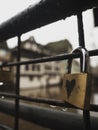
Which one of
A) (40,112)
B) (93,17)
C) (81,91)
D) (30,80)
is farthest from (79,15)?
(30,80)

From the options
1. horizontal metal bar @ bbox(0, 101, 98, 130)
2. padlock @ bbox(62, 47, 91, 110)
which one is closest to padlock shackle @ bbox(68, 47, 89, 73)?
padlock @ bbox(62, 47, 91, 110)

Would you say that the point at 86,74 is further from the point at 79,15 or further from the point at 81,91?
the point at 79,15

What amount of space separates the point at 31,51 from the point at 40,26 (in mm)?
23619

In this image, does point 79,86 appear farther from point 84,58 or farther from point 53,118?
Answer: point 53,118

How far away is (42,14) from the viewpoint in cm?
54

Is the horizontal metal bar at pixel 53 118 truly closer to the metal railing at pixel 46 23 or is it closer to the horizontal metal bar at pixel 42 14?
the metal railing at pixel 46 23

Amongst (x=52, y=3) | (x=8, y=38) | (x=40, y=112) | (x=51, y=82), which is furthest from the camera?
(x=51, y=82)

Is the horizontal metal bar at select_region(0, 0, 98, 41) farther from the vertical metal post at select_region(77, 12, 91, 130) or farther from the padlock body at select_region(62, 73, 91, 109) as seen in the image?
the padlock body at select_region(62, 73, 91, 109)

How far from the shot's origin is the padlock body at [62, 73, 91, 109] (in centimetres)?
38

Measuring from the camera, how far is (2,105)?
2.92 feet

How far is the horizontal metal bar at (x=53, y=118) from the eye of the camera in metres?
0.54

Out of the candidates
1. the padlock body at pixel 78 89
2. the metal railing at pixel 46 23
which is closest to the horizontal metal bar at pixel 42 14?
the metal railing at pixel 46 23

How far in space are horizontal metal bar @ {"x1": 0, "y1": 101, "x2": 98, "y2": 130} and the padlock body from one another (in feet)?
0.35

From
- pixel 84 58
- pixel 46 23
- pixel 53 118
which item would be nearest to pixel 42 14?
pixel 46 23
